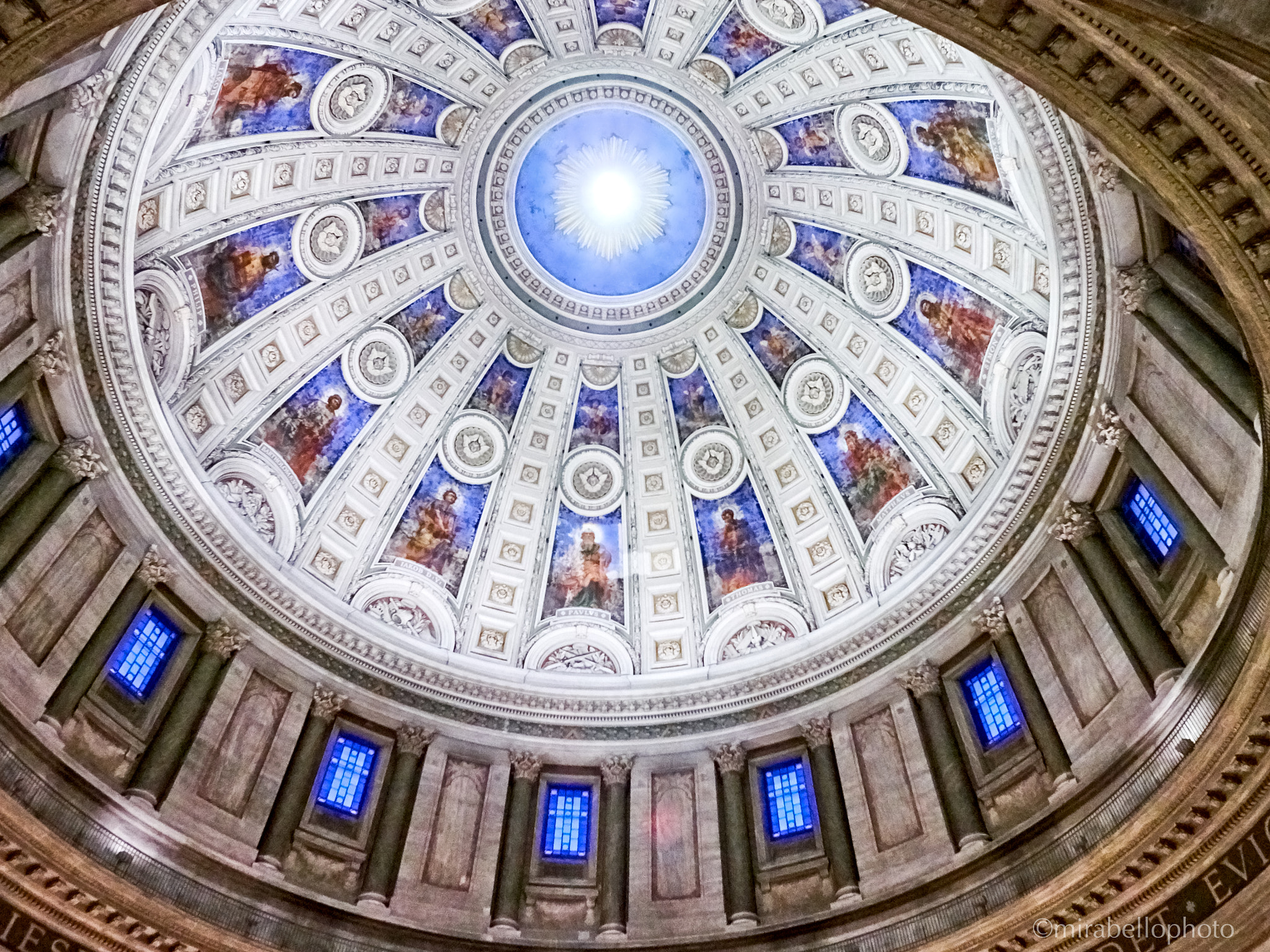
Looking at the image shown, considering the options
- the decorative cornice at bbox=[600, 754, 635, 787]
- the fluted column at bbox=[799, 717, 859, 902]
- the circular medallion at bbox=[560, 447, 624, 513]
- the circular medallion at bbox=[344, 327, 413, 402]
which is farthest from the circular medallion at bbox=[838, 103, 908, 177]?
the decorative cornice at bbox=[600, 754, 635, 787]

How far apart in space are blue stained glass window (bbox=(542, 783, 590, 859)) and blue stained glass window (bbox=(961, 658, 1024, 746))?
27.8 feet

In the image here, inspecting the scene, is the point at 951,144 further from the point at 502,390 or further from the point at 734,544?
the point at 502,390

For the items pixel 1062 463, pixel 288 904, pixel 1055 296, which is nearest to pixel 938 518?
pixel 1062 463

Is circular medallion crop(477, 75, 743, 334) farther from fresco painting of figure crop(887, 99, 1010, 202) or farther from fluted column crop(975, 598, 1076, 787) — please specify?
fluted column crop(975, 598, 1076, 787)

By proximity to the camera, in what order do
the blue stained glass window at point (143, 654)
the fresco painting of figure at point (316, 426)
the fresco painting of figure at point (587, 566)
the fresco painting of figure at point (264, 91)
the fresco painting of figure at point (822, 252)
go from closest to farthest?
1. the blue stained glass window at point (143, 654)
2. the fresco painting of figure at point (264, 91)
3. the fresco painting of figure at point (316, 426)
4. the fresco painting of figure at point (587, 566)
5. the fresco painting of figure at point (822, 252)

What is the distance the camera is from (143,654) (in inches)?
810

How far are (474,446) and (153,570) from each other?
1101 centimetres

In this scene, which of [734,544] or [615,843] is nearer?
[615,843]

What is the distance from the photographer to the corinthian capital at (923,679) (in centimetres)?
2175

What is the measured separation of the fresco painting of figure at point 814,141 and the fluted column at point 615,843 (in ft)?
53.4

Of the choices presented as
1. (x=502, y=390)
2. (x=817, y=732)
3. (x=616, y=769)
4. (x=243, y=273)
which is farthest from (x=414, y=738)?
(x=243, y=273)

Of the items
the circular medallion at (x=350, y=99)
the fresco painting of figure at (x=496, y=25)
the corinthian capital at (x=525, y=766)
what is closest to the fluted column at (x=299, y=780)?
the corinthian capital at (x=525, y=766)

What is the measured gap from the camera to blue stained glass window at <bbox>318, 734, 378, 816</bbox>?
71.5ft

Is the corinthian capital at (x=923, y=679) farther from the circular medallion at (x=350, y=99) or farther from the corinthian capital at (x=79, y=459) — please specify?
the circular medallion at (x=350, y=99)
